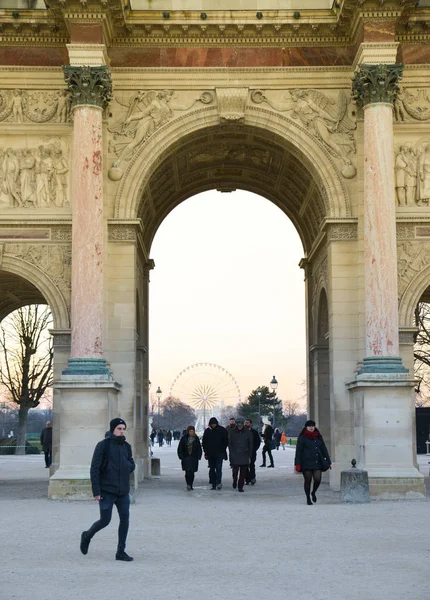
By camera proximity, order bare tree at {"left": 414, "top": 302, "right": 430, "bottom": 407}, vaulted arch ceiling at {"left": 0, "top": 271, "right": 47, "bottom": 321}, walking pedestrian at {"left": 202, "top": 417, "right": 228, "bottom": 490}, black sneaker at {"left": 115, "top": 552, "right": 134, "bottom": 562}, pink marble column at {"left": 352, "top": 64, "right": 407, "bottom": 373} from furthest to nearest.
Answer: bare tree at {"left": 414, "top": 302, "right": 430, "bottom": 407}
vaulted arch ceiling at {"left": 0, "top": 271, "right": 47, "bottom": 321}
walking pedestrian at {"left": 202, "top": 417, "right": 228, "bottom": 490}
pink marble column at {"left": 352, "top": 64, "right": 407, "bottom": 373}
black sneaker at {"left": 115, "top": 552, "right": 134, "bottom": 562}

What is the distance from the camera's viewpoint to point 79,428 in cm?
2592

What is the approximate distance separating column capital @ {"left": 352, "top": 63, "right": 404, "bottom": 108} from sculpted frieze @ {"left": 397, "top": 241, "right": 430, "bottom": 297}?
3.99 metres

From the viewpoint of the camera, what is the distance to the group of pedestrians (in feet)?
47.8

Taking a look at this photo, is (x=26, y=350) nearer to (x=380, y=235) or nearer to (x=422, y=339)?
(x=422, y=339)

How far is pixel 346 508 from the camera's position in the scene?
2294 cm

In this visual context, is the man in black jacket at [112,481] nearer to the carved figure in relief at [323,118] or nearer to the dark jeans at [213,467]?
the dark jeans at [213,467]

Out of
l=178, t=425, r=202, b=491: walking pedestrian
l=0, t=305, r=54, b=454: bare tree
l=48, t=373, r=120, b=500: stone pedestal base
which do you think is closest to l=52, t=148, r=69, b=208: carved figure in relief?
l=48, t=373, r=120, b=500: stone pedestal base

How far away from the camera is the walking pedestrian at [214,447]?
28.9 metres

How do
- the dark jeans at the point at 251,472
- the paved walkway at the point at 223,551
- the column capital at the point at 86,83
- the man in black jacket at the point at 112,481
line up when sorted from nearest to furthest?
the paved walkway at the point at 223,551 < the man in black jacket at the point at 112,481 < the column capital at the point at 86,83 < the dark jeans at the point at 251,472

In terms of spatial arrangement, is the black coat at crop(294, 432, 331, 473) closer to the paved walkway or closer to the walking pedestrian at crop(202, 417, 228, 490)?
the paved walkway

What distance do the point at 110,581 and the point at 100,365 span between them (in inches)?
552

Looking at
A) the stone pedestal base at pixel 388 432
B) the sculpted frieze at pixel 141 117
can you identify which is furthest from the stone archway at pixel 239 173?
the stone pedestal base at pixel 388 432

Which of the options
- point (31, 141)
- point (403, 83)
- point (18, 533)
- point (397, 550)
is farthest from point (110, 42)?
point (397, 550)

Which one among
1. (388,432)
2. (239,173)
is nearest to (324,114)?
(239,173)
